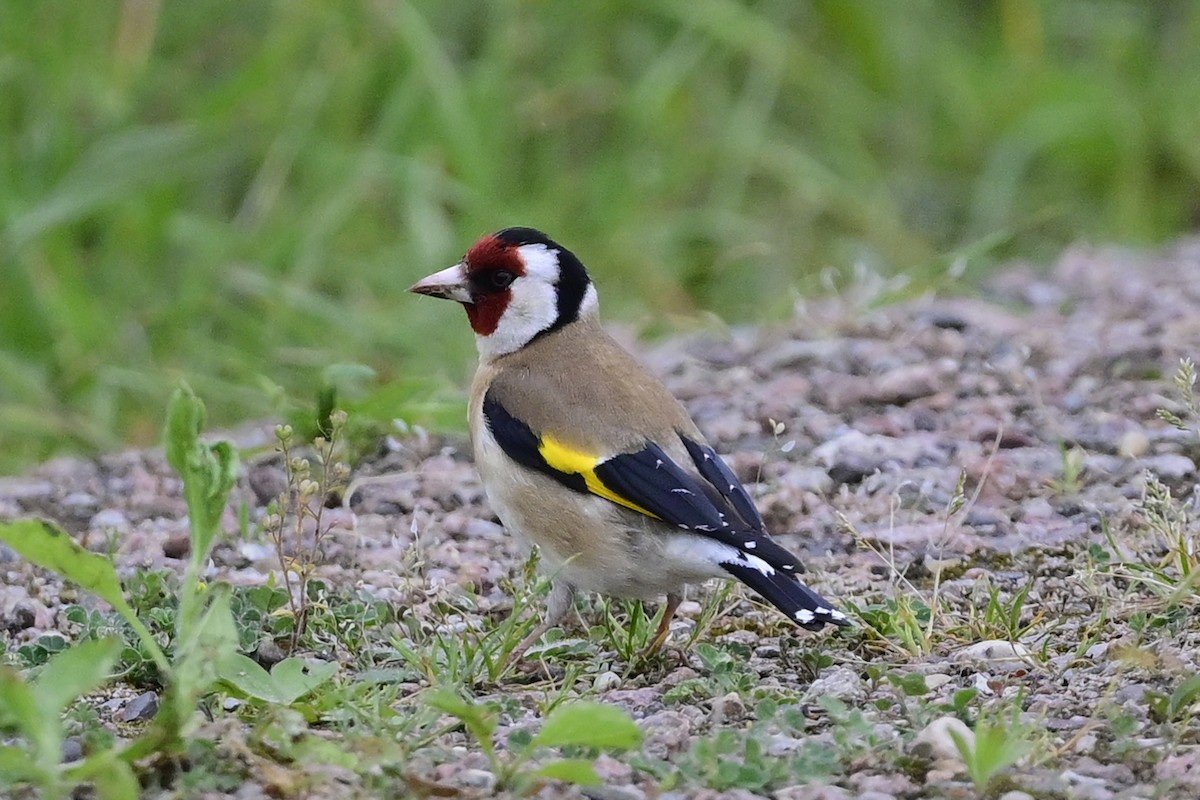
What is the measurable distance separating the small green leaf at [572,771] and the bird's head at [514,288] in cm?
203

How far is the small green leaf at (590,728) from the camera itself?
117 inches

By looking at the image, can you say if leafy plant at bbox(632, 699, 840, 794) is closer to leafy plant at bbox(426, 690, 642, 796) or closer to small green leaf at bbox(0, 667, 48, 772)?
leafy plant at bbox(426, 690, 642, 796)

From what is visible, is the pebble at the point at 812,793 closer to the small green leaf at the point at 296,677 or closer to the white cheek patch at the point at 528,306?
the small green leaf at the point at 296,677

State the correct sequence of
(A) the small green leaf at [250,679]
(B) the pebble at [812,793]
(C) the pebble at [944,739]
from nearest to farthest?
1. (B) the pebble at [812,793]
2. (C) the pebble at [944,739]
3. (A) the small green leaf at [250,679]

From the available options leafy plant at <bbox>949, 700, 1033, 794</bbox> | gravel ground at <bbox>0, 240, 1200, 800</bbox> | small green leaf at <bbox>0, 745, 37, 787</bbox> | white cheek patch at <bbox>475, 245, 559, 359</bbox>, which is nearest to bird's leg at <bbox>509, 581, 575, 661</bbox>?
gravel ground at <bbox>0, 240, 1200, 800</bbox>

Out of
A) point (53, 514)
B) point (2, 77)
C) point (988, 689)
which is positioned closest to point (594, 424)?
point (988, 689)

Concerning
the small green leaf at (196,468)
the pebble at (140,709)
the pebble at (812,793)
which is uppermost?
the small green leaf at (196,468)

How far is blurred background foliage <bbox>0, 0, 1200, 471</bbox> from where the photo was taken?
7367mm

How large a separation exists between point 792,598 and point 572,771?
34.8 inches

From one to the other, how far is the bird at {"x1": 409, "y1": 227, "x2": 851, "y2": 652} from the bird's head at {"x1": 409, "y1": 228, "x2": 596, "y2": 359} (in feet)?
0.24

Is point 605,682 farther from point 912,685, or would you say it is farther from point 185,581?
point 185,581

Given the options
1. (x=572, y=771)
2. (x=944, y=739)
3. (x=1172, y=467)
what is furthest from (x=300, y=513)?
(x=1172, y=467)

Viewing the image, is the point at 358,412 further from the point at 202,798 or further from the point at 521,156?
the point at 521,156

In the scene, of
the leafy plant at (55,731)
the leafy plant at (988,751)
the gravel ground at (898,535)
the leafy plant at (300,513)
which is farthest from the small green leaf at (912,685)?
the leafy plant at (55,731)
